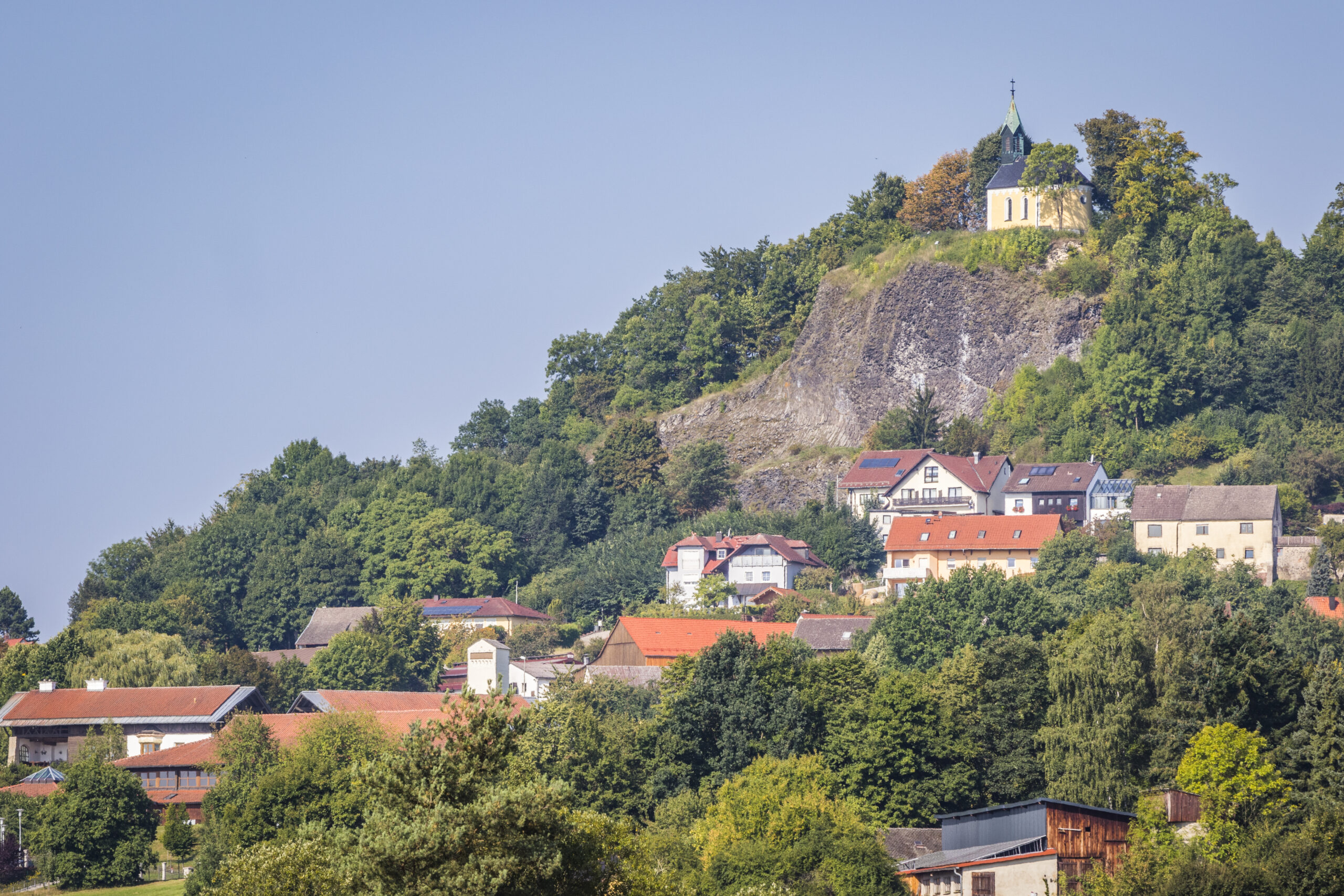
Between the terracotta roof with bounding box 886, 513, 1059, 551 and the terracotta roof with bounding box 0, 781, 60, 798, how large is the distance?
4551 centimetres

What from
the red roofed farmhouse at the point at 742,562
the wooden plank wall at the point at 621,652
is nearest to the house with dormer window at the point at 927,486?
the red roofed farmhouse at the point at 742,562

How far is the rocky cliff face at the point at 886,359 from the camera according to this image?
102 m

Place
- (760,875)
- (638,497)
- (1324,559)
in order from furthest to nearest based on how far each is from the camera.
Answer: (638,497) < (1324,559) < (760,875)

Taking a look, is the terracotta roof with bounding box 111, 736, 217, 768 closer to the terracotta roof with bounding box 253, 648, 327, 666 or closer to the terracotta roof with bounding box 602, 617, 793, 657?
the terracotta roof with bounding box 602, 617, 793, 657

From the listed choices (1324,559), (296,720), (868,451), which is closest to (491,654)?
(296,720)

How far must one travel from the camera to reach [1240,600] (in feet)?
234

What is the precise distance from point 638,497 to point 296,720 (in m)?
40.6

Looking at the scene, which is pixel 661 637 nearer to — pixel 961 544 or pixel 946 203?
pixel 961 544

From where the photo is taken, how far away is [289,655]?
320ft

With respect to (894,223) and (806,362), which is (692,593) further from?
(894,223)

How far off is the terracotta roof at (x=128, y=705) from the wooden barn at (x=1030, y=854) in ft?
137

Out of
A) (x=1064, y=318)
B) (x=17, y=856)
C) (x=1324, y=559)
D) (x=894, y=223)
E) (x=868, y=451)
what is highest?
(x=894, y=223)

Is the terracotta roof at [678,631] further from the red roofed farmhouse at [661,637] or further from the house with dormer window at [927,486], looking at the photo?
the house with dormer window at [927,486]

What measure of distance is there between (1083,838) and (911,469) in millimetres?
55808
